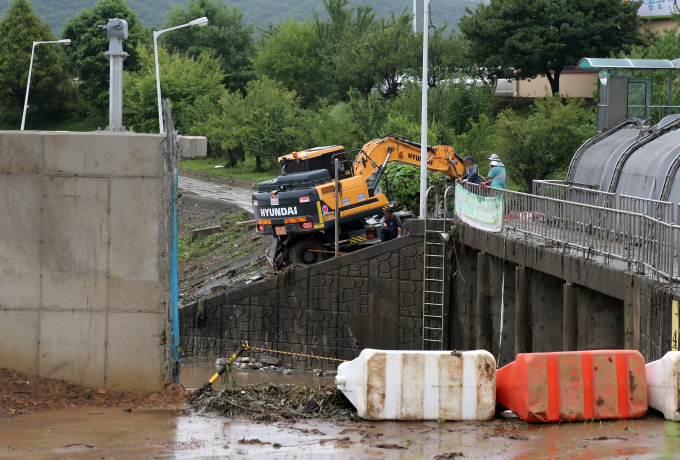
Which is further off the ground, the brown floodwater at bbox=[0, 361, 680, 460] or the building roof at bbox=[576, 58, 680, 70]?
the building roof at bbox=[576, 58, 680, 70]

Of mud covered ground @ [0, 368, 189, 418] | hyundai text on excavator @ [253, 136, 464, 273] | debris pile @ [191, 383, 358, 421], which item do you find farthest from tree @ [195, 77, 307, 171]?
debris pile @ [191, 383, 358, 421]

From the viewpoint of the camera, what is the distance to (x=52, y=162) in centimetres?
899

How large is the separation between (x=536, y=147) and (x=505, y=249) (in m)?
15.6

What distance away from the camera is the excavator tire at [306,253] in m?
20.5

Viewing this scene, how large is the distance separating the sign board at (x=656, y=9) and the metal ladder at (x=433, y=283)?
121 feet

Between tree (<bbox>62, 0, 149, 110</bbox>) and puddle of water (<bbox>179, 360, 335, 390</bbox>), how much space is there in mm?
60012

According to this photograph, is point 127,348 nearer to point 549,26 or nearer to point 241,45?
point 549,26

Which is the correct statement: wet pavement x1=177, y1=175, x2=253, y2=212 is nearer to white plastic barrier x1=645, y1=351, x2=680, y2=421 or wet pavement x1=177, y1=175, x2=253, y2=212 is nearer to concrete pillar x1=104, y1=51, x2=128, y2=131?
concrete pillar x1=104, y1=51, x2=128, y2=131

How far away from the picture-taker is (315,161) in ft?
67.5

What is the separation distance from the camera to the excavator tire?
20469 mm

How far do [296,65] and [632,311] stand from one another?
61.6m

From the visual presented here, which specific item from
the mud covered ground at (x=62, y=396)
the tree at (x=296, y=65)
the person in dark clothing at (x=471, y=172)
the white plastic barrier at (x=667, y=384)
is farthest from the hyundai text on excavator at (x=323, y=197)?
the tree at (x=296, y=65)

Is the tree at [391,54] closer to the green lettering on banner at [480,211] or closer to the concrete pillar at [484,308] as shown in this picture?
the green lettering on banner at [480,211]

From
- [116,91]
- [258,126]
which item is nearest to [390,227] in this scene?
[116,91]
